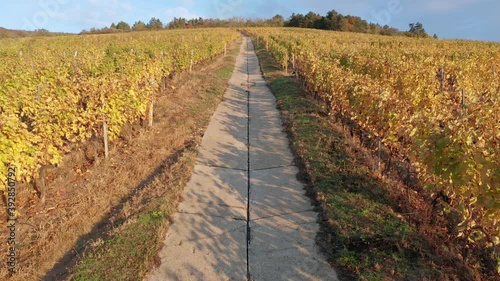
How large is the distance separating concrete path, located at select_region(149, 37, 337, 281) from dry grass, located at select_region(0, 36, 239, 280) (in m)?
0.43

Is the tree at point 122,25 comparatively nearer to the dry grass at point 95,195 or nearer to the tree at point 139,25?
the tree at point 139,25

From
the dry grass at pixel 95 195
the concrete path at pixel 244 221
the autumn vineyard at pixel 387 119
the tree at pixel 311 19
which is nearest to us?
the autumn vineyard at pixel 387 119

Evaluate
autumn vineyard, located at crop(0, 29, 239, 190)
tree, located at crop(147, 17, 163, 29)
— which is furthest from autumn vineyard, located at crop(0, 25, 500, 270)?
tree, located at crop(147, 17, 163, 29)

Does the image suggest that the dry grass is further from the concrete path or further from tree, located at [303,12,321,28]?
tree, located at [303,12,321,28]

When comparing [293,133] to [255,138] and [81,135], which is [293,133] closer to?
[255,138]

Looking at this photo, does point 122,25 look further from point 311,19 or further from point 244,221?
point 244,221

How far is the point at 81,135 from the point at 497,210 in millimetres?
6757

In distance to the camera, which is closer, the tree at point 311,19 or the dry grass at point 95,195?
the dry grass at point 95,195

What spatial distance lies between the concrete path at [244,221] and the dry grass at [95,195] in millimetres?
429

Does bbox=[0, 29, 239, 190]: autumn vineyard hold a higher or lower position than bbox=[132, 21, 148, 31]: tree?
lower

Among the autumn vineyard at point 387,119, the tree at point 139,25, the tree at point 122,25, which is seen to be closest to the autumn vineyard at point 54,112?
the autumn vineyard at point 387,119

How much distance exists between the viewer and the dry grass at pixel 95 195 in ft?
15.0

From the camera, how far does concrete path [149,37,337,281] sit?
160 inches

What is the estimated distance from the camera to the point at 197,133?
9.48m
